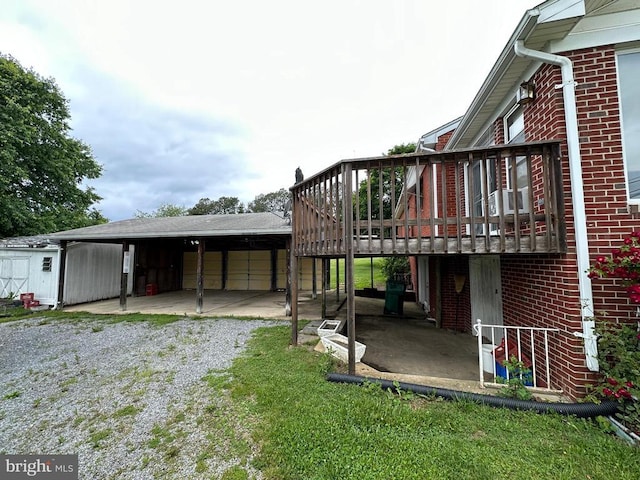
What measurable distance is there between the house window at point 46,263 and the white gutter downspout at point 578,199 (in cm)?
1426

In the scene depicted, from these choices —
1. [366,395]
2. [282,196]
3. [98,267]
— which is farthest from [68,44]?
[282,196]

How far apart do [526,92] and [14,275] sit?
15775 mm

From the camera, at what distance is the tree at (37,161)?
14.1m

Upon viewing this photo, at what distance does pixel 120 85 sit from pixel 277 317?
35.6 feet

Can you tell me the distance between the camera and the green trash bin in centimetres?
816

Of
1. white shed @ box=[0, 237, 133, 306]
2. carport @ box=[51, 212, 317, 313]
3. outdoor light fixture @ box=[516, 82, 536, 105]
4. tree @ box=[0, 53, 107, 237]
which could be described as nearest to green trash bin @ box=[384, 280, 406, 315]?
carport @ box=[51, 212, 317, 313]

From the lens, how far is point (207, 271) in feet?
48.5

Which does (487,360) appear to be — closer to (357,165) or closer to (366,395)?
(366,395)

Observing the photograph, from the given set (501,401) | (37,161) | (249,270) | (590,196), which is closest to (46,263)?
(249,270)

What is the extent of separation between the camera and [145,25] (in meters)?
8.00

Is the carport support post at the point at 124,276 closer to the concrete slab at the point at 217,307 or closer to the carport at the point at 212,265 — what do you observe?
the concrete slab at the point at 217,307

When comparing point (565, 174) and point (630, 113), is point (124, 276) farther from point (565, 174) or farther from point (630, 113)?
point (630, 113)

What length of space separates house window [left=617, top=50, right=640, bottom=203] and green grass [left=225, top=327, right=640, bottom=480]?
7.79 ft

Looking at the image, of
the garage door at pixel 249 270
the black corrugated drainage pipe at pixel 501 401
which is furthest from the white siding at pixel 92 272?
the black corrugated drainage pipe at pixel 501 401
